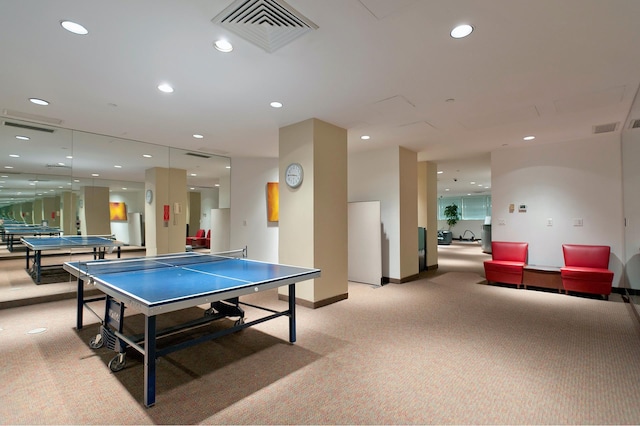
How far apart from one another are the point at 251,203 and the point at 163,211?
203 centimetres

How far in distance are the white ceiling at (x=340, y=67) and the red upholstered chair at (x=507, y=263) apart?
2371mm

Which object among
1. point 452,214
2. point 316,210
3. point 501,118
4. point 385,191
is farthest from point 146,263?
point 452,214

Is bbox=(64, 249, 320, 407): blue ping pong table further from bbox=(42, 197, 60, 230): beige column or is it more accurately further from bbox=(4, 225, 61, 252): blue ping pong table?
bbox=(4, 225, 61, 252): blue ping pong table

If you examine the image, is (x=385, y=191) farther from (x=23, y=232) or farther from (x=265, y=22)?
(x=23, y=232)

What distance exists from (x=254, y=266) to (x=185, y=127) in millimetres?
3085

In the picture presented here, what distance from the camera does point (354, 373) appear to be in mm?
2666

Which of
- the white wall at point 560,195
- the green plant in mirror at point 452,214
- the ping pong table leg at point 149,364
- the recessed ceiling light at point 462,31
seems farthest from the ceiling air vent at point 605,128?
the green plant in mirror at point 452,214

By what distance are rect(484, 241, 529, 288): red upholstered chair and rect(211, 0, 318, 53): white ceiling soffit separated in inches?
220

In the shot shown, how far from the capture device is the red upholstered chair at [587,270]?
16.6 feet

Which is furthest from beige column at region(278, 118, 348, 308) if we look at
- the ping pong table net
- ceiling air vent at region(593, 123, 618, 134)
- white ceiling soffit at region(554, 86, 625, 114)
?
ceiling air vent at region(593, 123, 618, 134)

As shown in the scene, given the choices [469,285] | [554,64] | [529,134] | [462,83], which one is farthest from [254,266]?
[529,134]

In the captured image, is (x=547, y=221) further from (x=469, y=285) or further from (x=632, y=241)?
(x=469, y=285)

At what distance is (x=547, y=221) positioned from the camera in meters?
6.23

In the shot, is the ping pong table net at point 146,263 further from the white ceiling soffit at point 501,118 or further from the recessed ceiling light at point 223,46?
the white ceiling soffit at point 501,118
